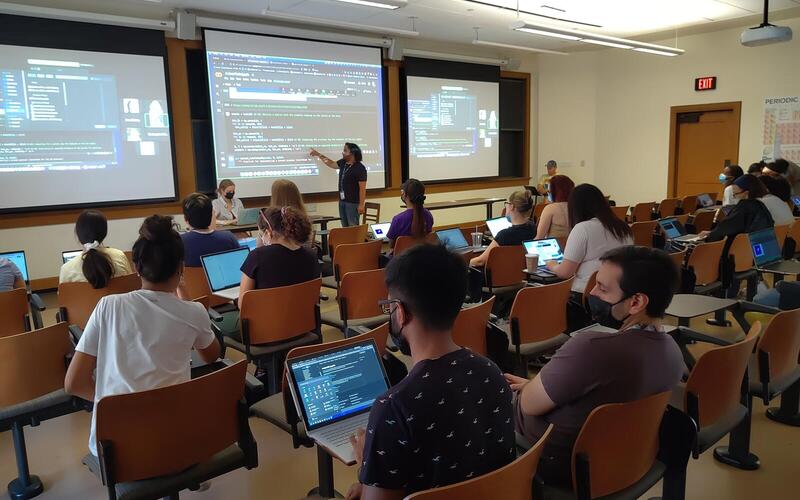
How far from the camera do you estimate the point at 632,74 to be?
395 inches

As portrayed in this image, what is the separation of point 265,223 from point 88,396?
1.43m

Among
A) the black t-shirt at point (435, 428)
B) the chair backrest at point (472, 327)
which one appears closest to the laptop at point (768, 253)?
the chair backrest at point (472, 327)

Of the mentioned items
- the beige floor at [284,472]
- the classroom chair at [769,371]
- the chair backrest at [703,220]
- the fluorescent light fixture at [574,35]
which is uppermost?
the fluorescent light fixture at [574,35]

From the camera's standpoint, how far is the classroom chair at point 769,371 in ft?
7.61

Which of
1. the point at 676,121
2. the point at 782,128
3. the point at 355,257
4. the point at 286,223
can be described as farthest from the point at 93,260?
the point at 676,121

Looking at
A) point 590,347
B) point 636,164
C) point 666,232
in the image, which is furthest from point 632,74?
point 590,347

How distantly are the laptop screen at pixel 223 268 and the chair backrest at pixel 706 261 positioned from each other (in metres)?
3.06

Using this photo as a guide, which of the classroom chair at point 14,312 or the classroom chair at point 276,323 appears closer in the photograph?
the classroom chair at point 276,323

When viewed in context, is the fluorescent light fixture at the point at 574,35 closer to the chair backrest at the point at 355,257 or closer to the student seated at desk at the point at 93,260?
the chair backrest at the point at 355,257

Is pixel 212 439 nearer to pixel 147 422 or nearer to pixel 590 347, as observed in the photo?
pixel 147 422

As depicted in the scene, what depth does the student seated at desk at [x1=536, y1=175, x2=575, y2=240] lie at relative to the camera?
13.8 feet

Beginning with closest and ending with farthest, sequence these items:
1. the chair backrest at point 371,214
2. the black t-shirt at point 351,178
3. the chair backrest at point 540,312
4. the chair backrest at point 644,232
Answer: the chair backrest at point 540,312
the chair backrest at point 644,232
the black t-shirt at point 351,178
the chair backrest at point 371,214

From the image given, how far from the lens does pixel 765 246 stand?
4.07 meters

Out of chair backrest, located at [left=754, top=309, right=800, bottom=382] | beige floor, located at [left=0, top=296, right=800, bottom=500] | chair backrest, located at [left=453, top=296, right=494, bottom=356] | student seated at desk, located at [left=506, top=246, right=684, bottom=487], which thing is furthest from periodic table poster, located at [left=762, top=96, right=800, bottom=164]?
student seated at desk, located at [left=506, top=246, right=684, bottom=487]
